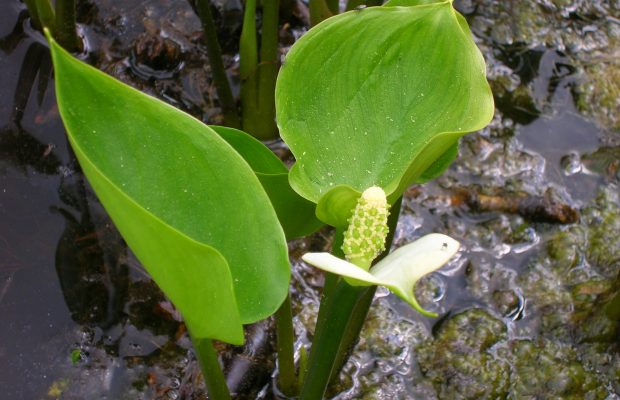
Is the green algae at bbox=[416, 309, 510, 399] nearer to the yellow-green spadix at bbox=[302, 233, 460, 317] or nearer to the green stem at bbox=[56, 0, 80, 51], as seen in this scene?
the yellow-green spadix at bbox=[302, 233, 460, 317]

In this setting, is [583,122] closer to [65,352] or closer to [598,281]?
[598,281]

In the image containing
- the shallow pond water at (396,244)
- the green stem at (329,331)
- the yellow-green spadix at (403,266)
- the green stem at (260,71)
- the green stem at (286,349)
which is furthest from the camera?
the green stem at (260,71)

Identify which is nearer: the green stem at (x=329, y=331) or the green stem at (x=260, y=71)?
the green stem at (x=329, y=331)

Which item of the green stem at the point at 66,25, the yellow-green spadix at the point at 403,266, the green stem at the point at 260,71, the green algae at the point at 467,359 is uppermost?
the yellow-green spadix at the point at 403,266

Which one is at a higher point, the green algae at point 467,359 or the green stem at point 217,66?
the green stem at point 217,66

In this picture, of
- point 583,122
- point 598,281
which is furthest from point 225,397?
point 583,122

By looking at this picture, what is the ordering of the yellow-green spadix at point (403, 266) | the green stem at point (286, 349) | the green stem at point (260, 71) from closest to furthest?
1. the yellow-green spadix at point (403, 266)
2. the green stem at point (286, 349)
3. the green stem at point (260, 71)

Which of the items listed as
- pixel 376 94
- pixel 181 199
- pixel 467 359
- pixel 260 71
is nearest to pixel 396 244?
pixel 467 359

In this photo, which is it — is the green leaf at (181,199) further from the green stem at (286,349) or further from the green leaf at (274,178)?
the green stem at (286,349)

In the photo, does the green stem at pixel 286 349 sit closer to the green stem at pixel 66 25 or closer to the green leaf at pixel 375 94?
the green leaf at pixel 375 94

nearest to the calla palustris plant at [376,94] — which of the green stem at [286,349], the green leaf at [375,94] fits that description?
the green leaf at [375,94]
